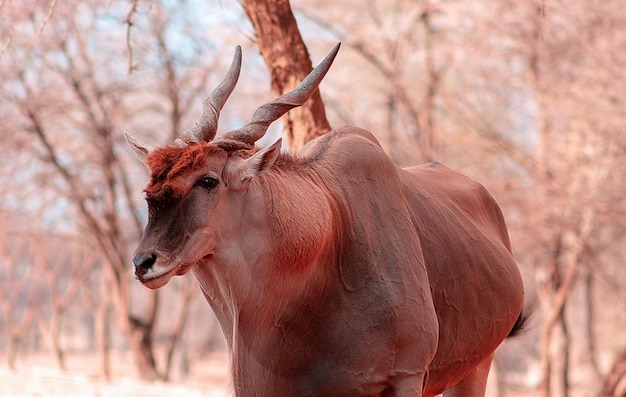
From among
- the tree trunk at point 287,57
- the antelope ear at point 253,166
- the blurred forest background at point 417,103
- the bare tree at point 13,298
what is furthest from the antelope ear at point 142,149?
the bare tree at point 13,298

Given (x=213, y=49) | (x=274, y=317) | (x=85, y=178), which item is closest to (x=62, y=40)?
(x=213, y=49)

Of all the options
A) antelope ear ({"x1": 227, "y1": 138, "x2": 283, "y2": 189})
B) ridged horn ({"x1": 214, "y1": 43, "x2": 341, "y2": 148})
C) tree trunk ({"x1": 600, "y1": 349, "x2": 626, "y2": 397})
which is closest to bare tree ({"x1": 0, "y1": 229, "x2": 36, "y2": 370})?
tree trunk ({"x1": 600, "y1": 349, "x2": 626, "y2": 397})

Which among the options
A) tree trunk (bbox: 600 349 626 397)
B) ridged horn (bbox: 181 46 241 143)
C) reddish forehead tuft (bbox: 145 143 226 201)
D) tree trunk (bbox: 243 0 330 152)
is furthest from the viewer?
tree trunk (bbox: 600 349 626 397)

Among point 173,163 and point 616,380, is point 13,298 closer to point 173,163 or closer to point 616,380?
point 616,380

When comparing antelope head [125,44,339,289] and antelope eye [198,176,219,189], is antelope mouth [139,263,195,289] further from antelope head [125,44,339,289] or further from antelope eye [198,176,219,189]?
antelope eye [198,176,219,189]

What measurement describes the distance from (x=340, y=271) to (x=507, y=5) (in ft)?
39.9

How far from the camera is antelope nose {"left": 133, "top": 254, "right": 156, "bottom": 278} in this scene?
3926 mm

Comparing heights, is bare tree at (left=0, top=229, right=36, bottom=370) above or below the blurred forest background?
below

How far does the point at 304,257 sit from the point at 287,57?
10.9 feet

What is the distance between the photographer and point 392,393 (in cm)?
467

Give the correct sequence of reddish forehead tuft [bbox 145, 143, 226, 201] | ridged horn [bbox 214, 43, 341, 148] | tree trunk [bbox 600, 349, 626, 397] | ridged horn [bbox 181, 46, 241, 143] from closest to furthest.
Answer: reddish forehead tuft [bbox 145, 143, 226, 201] < ridged horn [bbox 214, 43, 341, 148] < ridged horn [bbox 181, 46, 241, 143] < tree trunk [bbox 600, 349, 626, 397]

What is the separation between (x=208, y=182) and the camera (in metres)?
4.18

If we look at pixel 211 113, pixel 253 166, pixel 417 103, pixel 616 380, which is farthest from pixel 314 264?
pixel 417 103

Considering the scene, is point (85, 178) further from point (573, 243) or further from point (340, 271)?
point (340, 271)
